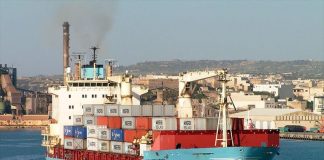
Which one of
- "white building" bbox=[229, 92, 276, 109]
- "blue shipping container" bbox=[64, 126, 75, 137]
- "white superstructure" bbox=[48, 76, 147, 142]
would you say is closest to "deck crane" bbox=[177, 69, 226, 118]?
"blue shipping container" bbox=[64, 126, 75, 137]

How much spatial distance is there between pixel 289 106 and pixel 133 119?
395ft

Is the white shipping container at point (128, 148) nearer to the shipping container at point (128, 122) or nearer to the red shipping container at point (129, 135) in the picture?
the red shipping container at point (129, 135)

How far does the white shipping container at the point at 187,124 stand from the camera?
1384 inches

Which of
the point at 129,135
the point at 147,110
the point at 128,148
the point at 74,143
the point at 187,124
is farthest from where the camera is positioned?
the point at 74,143

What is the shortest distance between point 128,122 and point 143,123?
3.27ft

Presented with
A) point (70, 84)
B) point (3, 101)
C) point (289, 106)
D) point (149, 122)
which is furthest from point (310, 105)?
point (149, 122)

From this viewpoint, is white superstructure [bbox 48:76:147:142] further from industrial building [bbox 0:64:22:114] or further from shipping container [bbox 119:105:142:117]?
industrial building [bbox 0:64:22:114]

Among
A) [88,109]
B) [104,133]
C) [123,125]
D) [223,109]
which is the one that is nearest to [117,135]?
[123,125]

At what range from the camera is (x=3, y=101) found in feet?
565

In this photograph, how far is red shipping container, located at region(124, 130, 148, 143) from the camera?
122 feet

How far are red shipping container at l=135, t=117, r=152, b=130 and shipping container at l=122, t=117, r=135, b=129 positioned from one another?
0.24 m

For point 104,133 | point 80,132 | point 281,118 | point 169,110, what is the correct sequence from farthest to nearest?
point 281,118, point 80,132, point 169,110, point 104,133

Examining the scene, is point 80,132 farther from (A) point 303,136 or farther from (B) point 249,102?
(B) point 249,102

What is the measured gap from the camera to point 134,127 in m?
37.6
